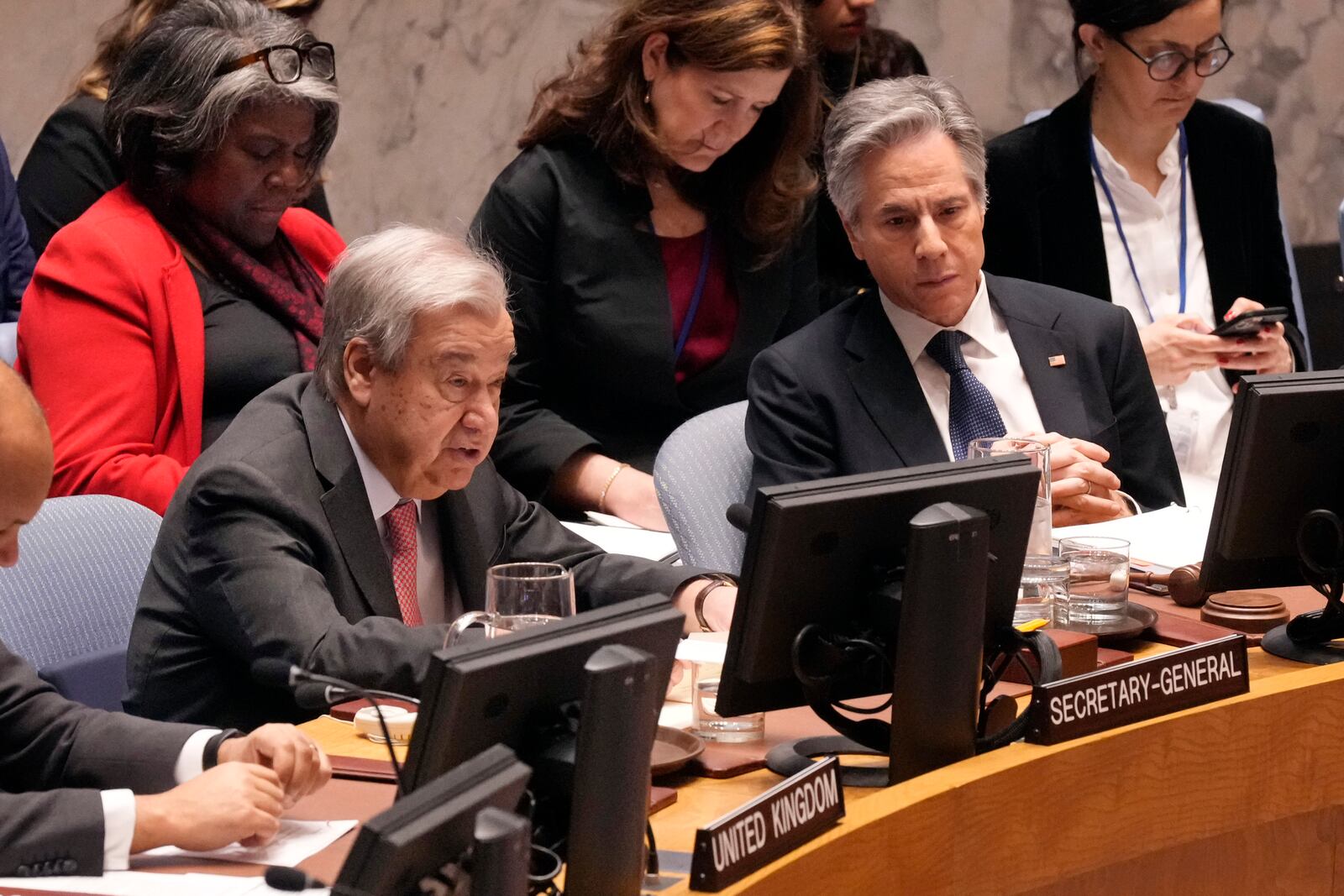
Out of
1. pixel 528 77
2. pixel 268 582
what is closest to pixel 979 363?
pixel 268 582

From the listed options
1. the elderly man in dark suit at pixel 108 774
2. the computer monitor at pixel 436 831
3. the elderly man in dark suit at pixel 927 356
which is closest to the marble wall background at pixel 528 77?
the elderly man in dark suit at pixel 927 356

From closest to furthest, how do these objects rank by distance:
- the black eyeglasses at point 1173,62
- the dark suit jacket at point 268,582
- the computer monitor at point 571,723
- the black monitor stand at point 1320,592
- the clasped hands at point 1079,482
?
the computer monitor at point 571,723, the dark suit jacket at point 268,582, the black monitor stand at point 1320,592, the clasped hands at point 1079,482, the black eyeglasses at point 1173,62

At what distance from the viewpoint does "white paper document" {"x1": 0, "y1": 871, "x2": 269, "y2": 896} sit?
5.10 ft

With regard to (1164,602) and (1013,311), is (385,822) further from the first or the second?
(1013,311)

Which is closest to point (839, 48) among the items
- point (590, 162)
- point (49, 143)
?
point (590, 162)

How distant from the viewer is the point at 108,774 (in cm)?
188

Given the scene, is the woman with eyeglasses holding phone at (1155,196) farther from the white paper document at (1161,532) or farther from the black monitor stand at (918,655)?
the black monitor stand at (918,655)

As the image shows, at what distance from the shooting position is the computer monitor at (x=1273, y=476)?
2227mm

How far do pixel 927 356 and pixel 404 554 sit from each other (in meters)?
1.00

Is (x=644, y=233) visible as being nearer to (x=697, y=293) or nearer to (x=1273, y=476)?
(x=697, y=293)

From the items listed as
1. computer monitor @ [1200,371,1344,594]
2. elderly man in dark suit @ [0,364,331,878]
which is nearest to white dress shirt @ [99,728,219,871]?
elderly man in dark suit @ [0,364,331,878]

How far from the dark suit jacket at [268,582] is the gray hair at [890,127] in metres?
1.03

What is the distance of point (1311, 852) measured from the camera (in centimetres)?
219

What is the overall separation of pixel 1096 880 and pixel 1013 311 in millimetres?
1306
